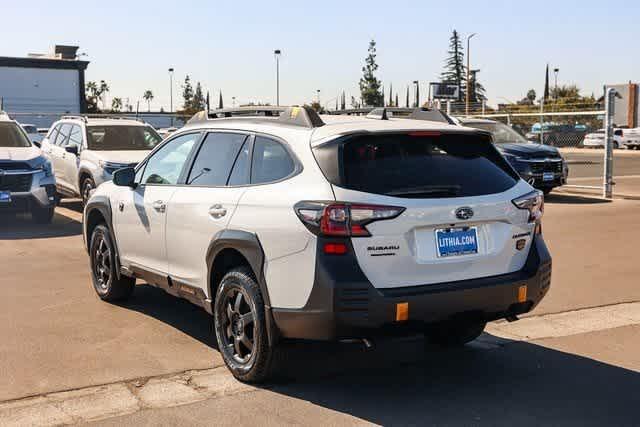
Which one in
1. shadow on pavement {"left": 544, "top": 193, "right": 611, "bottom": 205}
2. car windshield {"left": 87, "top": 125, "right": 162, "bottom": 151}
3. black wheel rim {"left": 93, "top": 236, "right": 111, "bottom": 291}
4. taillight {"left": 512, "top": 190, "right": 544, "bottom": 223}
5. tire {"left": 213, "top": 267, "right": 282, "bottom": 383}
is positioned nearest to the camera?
tire {"left": 213, "top": 267, "right": 282, "bottom": 383}

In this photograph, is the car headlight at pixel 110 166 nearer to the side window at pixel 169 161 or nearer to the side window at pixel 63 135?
the side window at pixel 63 135

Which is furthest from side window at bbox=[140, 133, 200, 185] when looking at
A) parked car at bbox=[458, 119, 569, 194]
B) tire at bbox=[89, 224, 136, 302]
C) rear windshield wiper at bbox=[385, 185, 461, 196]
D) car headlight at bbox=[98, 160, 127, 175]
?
parked car at bbox=[458, 119, 569, 194]

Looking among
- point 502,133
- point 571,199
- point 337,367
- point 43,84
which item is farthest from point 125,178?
point 43,84

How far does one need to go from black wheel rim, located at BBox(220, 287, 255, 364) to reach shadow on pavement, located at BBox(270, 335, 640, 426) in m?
0.34

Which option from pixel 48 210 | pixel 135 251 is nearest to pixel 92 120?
pixel 48 210

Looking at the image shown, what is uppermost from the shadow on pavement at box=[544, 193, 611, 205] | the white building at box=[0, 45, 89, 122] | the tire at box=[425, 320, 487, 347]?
the white building at box=[0, 45, 89, 122]

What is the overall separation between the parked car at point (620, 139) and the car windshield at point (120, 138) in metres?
32.0

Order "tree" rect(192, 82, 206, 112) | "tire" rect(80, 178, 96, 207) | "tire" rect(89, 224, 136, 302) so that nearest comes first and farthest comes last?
"tire" rect(89, 224, 136, 302)
"tire" rect(80, 178, 96, 207)
"tree" rect(192, 82, 206, 112)

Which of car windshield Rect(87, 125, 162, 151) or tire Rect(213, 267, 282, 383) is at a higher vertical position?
car windshield Rect(87, 125, 162, 151)

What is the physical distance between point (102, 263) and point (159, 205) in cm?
169

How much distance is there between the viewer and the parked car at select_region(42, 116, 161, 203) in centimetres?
1430

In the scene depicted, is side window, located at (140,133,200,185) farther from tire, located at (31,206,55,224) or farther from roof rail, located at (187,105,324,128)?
tire, located at (31,206,55,224)

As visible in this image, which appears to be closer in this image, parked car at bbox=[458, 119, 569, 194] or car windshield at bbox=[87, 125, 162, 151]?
car windshield at bbox=[87, 125, 162, 151]

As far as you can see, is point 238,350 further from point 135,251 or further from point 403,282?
point 135,251
